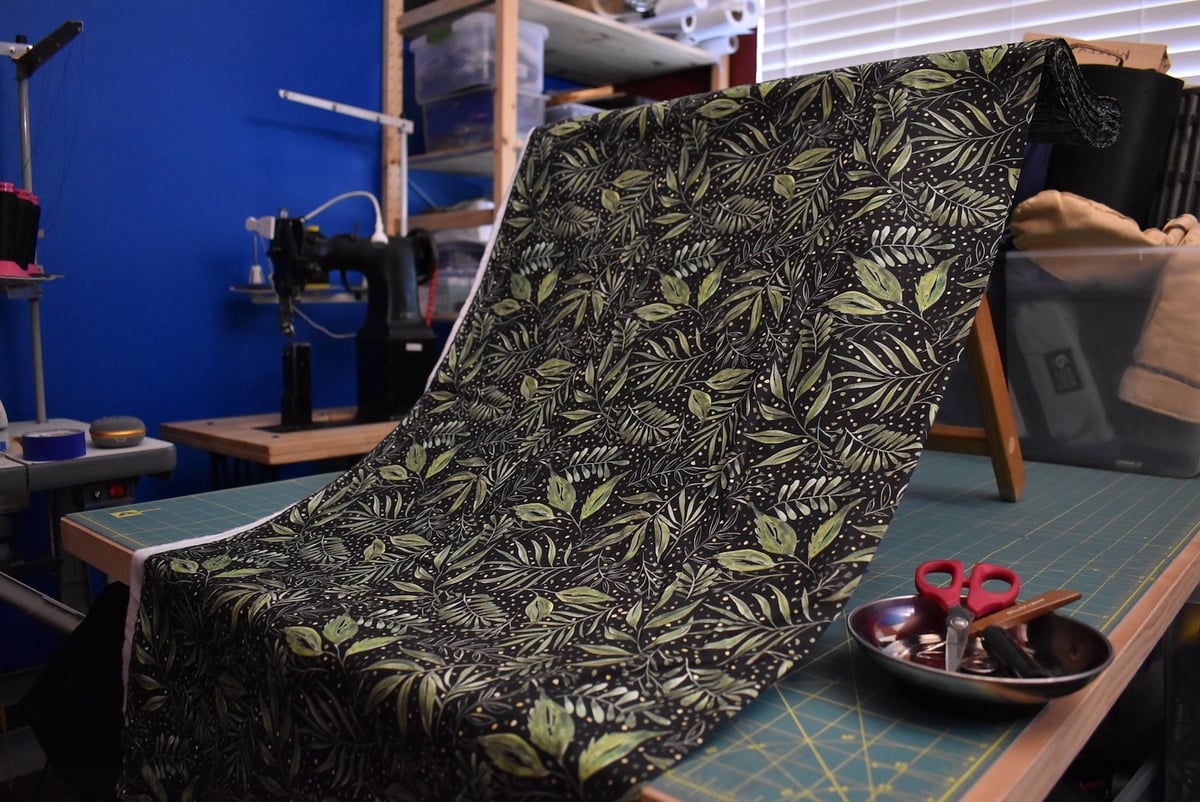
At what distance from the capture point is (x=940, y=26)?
2.13 meters

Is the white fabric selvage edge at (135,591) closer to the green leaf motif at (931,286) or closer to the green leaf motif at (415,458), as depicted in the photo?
the green leaf motif at (415,458)

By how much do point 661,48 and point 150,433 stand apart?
1.63m

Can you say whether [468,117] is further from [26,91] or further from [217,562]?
[217,562]

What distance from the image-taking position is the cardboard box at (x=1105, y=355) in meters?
1.15

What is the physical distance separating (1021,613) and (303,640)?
52 centimetres

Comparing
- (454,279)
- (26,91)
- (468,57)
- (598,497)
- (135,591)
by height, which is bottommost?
(135,591)

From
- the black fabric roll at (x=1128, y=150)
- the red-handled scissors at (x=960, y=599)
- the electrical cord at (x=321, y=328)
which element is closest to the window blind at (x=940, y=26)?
the black fabric roll at (x=1128, y=150)

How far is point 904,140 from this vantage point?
88cm

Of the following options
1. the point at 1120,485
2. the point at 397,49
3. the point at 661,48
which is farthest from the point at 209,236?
the point at 1120,485

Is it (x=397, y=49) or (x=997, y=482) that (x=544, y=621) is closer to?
(x=997, y=482)

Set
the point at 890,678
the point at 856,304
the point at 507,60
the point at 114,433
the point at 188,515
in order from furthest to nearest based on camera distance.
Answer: the point at 507,60
the point at 114,433
the point at 188,515
the point at 856,304
the point at 890,678

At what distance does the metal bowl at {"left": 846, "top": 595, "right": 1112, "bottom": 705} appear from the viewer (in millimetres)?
502

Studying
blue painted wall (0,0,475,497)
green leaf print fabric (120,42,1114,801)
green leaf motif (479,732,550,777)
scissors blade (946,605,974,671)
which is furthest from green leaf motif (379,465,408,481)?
blue painted wall (0,0,475,497)

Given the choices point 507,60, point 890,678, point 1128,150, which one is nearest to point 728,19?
point 507,60
